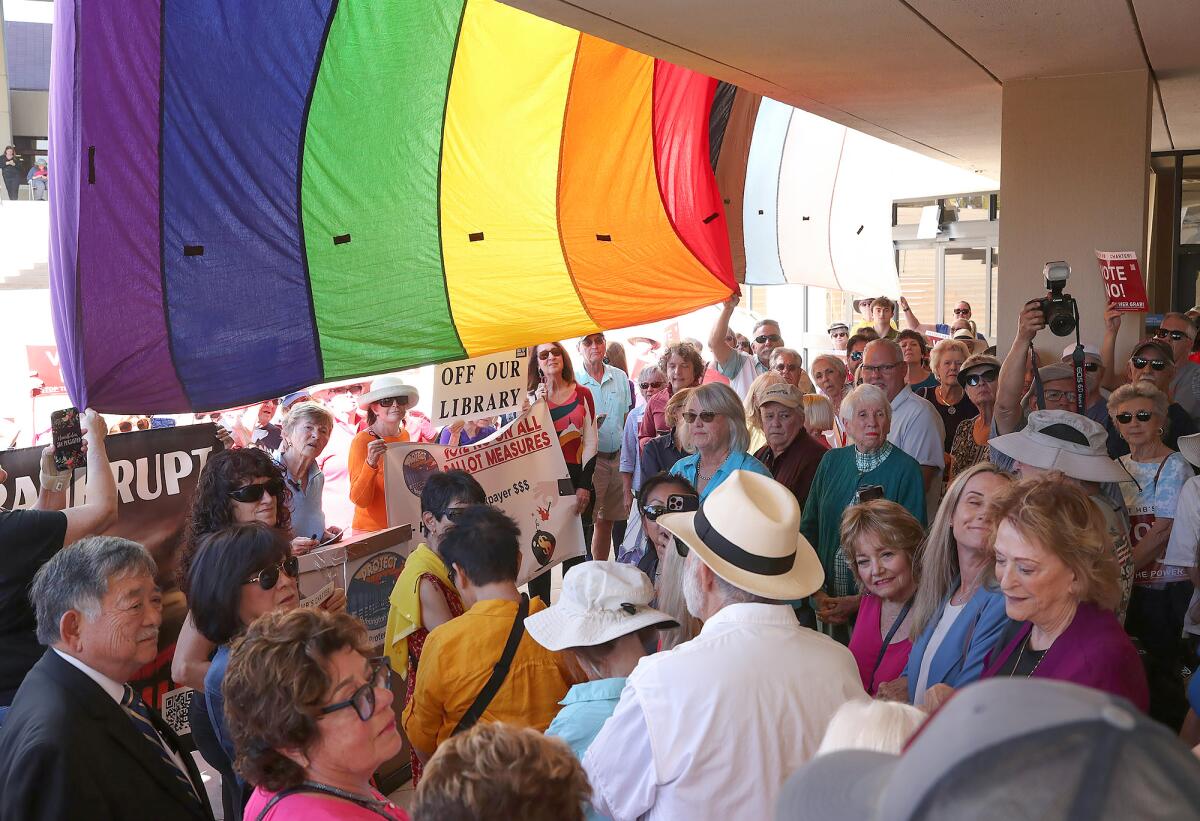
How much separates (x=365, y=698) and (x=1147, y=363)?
18.2ft

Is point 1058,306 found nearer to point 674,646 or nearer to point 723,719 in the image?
point 674,646

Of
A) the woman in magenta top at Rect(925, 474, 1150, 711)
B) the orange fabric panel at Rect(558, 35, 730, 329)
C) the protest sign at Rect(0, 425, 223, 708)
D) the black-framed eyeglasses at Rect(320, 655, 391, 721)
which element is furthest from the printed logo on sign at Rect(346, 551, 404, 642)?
the woman in magenta top at Rect(925, 474, 1150, 711)

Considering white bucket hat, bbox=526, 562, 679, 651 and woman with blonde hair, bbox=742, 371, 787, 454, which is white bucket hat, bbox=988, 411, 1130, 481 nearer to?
woman with blonde hair, bbox=742, 371, 787, 454

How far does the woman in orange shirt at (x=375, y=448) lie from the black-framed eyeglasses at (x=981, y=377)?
303 cm

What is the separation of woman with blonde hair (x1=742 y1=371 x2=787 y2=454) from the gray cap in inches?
187

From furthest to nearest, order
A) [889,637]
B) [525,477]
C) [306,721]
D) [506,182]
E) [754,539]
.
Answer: [506,182] < [525,477] < [889,637] < [754,539] < [306,721]

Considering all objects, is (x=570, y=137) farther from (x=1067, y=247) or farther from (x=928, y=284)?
(x=928, y=284)

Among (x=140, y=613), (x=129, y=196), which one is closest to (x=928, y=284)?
(x=129, y=196)

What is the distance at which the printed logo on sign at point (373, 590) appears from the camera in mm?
4766

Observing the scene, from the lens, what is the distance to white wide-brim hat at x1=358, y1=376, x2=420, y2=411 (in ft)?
19.1

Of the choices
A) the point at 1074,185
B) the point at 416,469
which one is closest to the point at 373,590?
the point at 416,469

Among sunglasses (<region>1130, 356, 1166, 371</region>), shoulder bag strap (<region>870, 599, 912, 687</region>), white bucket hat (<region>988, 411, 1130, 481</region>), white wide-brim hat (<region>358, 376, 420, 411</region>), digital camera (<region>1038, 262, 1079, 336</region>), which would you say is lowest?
shoulder bag strap (<region>870, 599, 912, 687</region>)

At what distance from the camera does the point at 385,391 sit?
5832 mm

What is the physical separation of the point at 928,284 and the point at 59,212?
16133 millimetres
